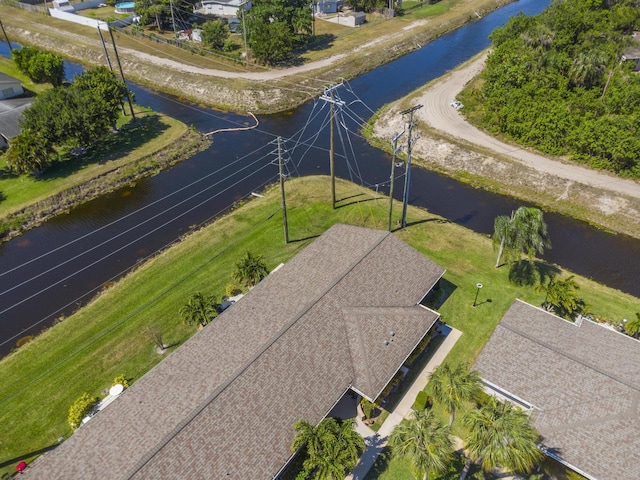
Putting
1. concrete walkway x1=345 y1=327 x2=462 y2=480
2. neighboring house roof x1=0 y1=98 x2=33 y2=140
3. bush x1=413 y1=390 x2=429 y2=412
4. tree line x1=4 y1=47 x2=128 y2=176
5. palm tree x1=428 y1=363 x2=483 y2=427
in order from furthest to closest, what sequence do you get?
1. neighboring house roof x1=0 y1=98 x2=33 y2=140
2. tree line x1=4 y1=47 x2=128 y2=176
3. bush x1=413 y1=390 x2=429 y2=412
4. concrete walkway x1=345 y1=327 x2=462 y2=480
5. palm tree x1=428 y1=363 x2=483 y2=427

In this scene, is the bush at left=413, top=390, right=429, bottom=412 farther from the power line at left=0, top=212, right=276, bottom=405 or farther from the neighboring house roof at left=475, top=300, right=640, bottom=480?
the power line at left=0, top=212, right=276, bottom=405

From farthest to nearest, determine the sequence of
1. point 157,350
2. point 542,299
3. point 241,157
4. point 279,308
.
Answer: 1. point 241,157
2. point 542,299
3. point 157,350
4. point 279,308

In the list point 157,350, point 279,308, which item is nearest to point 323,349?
point 279,308

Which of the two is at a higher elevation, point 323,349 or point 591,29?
point 591,29

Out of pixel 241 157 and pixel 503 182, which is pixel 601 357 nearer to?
pixel 503 182

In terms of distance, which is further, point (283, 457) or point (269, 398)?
point (269, 398)

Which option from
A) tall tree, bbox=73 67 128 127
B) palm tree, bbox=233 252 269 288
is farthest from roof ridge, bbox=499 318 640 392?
tall tree, bbox=73 67 128 127

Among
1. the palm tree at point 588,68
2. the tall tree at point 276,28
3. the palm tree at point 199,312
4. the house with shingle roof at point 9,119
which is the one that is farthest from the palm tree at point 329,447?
the tall tree at point 276,28

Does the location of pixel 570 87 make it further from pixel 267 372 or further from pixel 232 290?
pixel 267 372
